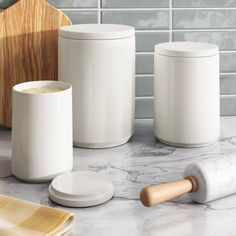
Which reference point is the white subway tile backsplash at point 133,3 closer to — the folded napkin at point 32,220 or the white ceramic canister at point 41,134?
the white ceramic canister at point 41,134

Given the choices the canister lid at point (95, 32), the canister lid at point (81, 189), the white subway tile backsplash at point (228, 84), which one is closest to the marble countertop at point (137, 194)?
the canister lid at point (81, 189)

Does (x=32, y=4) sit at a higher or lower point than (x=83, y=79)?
higher

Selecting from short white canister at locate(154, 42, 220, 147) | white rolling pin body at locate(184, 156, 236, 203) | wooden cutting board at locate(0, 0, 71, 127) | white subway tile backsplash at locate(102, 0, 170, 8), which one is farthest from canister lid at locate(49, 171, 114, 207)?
white subway tile backsplash at locate(102, 0, 170, 8)

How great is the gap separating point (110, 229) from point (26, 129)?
10.0 inches

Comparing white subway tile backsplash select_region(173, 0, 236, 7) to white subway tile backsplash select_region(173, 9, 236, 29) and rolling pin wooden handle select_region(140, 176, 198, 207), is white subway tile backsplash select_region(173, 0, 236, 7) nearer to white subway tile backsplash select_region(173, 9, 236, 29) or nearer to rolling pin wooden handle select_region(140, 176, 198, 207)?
white subway tile backsplash select_region(173, 9, 236, 29)

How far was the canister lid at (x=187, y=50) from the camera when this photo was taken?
1182mm

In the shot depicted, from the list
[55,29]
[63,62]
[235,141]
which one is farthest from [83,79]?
[235,141]

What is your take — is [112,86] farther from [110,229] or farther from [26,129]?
[110,229]

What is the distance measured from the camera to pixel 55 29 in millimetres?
1304

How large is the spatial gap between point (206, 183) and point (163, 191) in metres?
0.08

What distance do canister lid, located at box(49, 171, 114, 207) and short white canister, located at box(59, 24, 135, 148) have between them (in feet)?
0.61

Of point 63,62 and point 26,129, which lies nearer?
point 26,129

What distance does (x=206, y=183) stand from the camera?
37.4 inches

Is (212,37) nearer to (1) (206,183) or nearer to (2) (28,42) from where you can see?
(2) (28,42)
